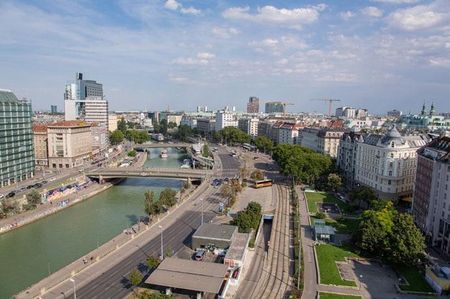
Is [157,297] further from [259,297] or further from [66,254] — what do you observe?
[66,254]

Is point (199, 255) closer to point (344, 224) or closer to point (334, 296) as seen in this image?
point (334, 296)

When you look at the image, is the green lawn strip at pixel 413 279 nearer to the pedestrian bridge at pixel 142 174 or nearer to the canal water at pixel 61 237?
the canal water at pixel 61 237

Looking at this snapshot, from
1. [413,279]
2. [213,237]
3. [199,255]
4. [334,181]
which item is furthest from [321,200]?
[199,255]

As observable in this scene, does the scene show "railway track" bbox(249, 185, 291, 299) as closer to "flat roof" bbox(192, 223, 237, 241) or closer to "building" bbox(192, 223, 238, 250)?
"building" bbox(192, 223, 238, 250)

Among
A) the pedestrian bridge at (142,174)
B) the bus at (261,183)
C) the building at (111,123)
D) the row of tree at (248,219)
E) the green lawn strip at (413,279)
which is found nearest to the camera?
the green lawn strip at (413,279)

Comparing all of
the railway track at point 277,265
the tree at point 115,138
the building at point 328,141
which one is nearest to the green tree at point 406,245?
the railway track at point 277,265
